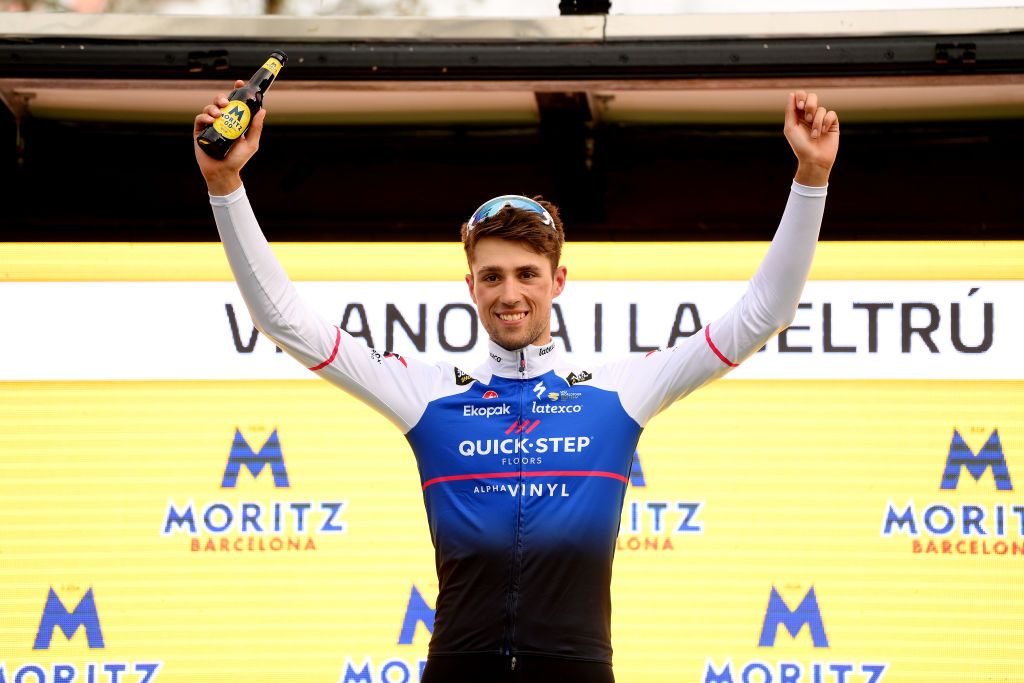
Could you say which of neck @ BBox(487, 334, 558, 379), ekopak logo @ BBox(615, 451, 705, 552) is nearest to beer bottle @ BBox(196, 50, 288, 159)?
neck @ BBox(487, 334, 558, 379)

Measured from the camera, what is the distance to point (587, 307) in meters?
3.94

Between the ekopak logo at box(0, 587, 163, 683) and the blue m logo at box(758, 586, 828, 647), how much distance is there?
192cm

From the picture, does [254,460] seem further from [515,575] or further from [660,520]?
[515,575]

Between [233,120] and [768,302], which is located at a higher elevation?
[233,120]

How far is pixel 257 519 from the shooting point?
3.95m

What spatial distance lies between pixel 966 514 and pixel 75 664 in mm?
2844

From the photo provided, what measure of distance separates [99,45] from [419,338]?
4.41 feet

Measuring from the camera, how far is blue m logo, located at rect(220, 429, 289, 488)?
3955 mm

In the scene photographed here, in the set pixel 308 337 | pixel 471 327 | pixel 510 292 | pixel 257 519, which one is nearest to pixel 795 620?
pixel 471 327

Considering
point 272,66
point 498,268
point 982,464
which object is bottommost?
point 498,268

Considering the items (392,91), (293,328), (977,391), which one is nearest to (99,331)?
(392,91)

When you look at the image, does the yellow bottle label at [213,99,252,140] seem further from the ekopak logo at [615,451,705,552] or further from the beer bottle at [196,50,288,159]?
the ekopak logo at [615,451,705,552]

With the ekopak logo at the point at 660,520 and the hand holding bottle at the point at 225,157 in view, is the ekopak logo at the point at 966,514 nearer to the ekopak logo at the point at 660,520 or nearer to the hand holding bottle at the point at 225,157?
the ekopak logo at the point at 660,520

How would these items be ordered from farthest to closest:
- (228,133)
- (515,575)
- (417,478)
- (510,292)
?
(417,478) < (510,292) < (515,575) < (228,133)
